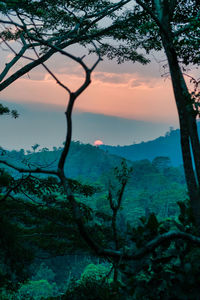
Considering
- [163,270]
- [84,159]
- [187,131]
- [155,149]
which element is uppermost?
[155,149]

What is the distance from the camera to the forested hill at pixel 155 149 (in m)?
165

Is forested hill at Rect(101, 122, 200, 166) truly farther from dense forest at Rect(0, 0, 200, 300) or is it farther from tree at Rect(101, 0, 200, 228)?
tree at Rect(101, 0, 200, 228)

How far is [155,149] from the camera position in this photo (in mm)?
172500

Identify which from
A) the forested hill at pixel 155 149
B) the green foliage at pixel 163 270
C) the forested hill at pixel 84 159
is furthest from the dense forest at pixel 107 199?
the forested hill at pixel 155 149

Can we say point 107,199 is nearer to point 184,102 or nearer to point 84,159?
point 184,102

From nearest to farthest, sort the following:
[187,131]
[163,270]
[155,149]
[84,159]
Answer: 1. [163,270]
2. [187,131]
3. [84,159]
4. [155,149]

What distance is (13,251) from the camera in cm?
682

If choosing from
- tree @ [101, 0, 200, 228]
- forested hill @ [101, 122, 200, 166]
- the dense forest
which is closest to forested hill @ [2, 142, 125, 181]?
forested hill @ [101, 122, 200, 166]

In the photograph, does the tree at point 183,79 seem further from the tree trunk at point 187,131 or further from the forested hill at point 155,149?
the forested hill at point 155,149

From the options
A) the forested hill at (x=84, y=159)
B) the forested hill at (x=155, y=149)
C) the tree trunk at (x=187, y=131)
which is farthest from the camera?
the forested hill at (x=155, y=149)

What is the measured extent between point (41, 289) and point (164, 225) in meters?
27.2

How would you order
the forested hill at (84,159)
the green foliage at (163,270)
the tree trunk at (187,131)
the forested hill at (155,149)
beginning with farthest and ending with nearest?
the forested hill at (155,149) → the forested hill at (84,159) → the tree trunk at (187,131) → the green foliage at (163,270)

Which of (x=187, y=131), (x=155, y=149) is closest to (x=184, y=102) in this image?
(x=187, y=131)

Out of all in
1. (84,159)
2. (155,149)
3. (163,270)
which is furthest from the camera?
(155,149)
